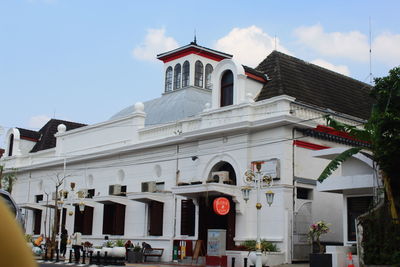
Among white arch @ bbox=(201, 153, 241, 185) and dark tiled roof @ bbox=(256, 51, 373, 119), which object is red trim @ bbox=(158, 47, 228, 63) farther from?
white arch @ bbox=(201, 153, 241, 185)

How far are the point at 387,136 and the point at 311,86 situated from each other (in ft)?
35.4

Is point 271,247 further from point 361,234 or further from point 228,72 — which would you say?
point 228,72

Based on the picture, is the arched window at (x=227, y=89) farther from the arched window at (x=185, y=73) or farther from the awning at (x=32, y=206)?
the awning at (x=32, y=206)

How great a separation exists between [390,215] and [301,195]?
681 cm

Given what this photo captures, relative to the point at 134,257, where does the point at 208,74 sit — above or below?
above

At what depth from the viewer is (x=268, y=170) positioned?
24.9 meters

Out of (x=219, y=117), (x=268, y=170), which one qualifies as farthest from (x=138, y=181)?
(x=268, y=170)

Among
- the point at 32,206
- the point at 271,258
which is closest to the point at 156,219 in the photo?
the point at 271,258

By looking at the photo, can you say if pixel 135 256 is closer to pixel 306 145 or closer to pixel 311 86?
pixel 306 145

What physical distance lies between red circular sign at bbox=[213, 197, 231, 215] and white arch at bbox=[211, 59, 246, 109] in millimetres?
5054

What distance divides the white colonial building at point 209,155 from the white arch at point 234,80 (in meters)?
0.05

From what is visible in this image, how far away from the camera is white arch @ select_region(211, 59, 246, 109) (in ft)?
89.4

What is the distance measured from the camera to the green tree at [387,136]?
1886 centimetres

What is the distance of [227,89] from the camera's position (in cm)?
2858
